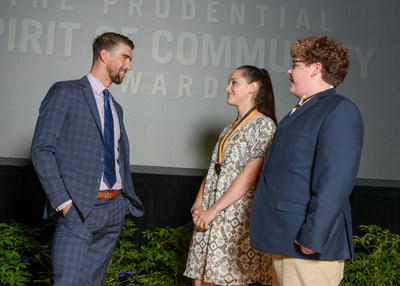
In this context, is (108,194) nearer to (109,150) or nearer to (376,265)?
(109,150)

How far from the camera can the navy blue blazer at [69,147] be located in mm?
1780

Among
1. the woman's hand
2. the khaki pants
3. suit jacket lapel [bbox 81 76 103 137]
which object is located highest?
suit jacket lapel [bbox 81 76 103 137]

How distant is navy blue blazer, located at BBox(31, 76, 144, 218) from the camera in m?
1.78

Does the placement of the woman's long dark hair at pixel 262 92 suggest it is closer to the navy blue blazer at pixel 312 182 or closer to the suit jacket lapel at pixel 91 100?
the navy blue blazer at pixel 312 182

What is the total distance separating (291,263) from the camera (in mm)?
1423

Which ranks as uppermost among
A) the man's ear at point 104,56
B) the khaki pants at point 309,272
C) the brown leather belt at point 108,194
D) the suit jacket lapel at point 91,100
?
the man's ear at point 104,56

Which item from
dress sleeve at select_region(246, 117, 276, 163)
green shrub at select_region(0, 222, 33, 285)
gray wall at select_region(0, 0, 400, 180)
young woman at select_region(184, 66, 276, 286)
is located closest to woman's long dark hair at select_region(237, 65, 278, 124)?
young woman at select_region(184, 66, 276, 286)

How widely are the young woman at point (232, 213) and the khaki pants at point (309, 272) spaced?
0.53 metres

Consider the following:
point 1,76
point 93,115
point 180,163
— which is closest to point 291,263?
point 93,115

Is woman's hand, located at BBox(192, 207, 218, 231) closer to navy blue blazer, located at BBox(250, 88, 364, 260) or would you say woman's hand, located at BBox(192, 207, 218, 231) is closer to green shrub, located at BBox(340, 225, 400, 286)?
navy blue blazer, located at BBox(250, 88, 364, 260)

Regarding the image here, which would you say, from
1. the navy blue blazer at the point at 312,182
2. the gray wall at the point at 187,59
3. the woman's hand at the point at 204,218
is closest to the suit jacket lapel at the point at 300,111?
the navy blue blazer at the point at 312,182

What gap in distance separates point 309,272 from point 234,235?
24.5 inches

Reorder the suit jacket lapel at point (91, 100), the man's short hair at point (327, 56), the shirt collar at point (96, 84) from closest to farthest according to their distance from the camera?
the man's short hair at point (327, 56), the suit jacket lapel at point (91, 100), the shirt collar at point (96, 84)

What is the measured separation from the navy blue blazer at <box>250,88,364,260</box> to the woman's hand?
48cm
